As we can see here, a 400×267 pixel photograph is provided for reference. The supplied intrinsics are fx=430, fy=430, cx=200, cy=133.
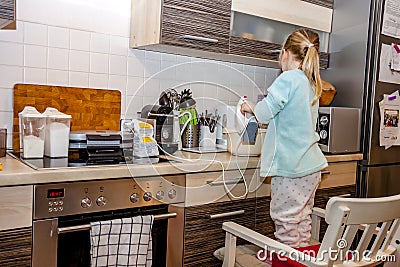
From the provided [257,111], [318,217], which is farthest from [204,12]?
[318,217]

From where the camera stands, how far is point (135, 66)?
2.30 meters

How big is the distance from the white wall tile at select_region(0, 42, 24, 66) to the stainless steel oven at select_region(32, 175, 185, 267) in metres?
0.76

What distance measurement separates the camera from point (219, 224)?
195cm

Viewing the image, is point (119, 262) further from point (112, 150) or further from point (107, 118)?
point (107, 118)

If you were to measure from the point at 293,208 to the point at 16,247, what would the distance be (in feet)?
3.65

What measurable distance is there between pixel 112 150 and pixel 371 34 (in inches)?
68.2

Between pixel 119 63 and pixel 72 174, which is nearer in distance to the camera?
pixel 72 174

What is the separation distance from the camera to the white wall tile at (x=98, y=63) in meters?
2.16

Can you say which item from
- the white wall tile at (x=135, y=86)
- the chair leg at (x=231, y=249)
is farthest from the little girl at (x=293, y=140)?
the white wall tile at (x=135, y=86)

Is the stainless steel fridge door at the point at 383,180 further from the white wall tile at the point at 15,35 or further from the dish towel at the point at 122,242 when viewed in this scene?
the white wall tile at the point at 15,35

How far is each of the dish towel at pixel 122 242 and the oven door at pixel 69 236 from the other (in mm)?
46

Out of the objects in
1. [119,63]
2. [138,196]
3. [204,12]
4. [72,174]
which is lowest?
[138,196]

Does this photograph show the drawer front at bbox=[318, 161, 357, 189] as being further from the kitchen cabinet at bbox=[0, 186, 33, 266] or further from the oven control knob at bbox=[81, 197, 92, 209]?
the kitchen cabinet at bbox=[0, 186, 33, 266]

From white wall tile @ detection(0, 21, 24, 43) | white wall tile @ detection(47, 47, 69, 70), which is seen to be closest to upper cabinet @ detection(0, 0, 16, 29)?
white wall tile @ detection(0, 21, 24, 43)
